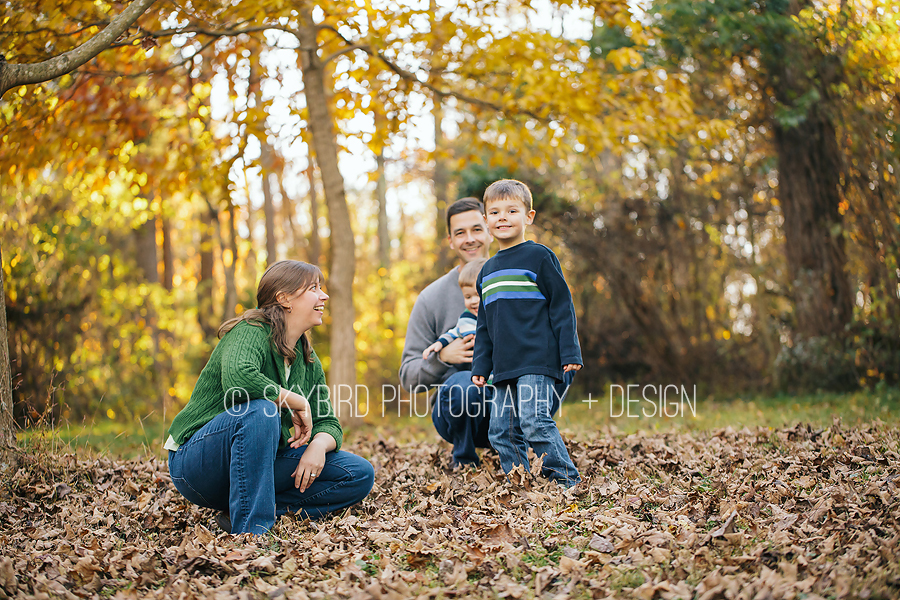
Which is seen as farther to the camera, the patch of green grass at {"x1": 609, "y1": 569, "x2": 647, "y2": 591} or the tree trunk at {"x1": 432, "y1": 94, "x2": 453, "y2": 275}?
the tree trunk at {"x1": 432, "y1": 94, "x2": 453, "y2": 275}

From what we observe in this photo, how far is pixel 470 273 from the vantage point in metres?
4.28

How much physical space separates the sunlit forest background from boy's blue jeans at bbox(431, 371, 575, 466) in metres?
2.77

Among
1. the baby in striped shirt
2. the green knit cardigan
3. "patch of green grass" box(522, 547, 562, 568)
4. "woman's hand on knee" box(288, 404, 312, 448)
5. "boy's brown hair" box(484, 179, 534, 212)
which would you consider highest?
"boy's brown hair" box(484, 179, 534, 212)

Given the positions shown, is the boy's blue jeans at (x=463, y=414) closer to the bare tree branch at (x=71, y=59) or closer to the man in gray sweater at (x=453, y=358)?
the man in gray sweater at (x=453, y=358)

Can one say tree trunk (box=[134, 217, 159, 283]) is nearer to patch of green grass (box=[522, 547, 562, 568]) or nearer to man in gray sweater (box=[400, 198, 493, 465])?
man in gray sweater (box=[400, 198, 493, 465])

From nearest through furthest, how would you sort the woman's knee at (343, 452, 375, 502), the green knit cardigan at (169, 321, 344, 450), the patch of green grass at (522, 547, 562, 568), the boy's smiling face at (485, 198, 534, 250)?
the patch of green grass at (522, 547, 562, 568), the green knit cardigan at (169, 321, 344, 450), the woman's knee at (343, 452, 375, 502), the boy's smiling face at (485, 198, 534, 250)

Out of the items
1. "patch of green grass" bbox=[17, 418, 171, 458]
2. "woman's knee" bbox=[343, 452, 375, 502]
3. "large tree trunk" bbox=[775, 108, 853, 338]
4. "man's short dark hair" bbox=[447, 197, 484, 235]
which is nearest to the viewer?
"woman's knee" bbox=[343, 452, 375, 502]

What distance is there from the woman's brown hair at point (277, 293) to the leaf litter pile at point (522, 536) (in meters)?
0.87

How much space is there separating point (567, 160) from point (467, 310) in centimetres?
469

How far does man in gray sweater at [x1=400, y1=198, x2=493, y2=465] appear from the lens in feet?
14.1

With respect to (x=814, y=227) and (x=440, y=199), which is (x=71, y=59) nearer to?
(x=814, y=227)

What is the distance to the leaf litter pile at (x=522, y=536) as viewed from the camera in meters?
2.40

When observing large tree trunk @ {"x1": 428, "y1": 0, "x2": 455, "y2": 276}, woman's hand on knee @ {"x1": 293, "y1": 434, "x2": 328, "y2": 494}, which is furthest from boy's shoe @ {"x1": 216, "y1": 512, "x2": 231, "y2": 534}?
large tree trunk @ {"x1": 428, "y1": 0, "x2": 455, "y2": 276}

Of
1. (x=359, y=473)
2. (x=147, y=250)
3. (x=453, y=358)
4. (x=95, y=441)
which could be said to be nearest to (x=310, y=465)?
(x=359, y=473)
